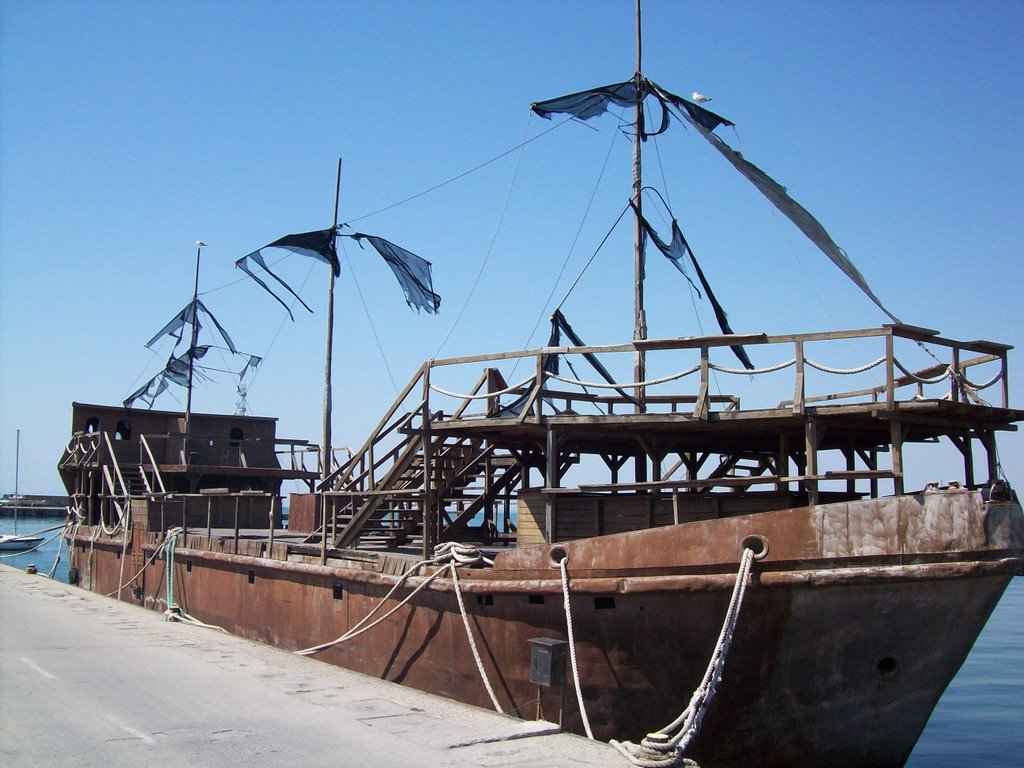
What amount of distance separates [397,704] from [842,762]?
4435 millimetres

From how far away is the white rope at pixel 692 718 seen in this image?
25.4ft

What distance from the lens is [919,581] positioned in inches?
331

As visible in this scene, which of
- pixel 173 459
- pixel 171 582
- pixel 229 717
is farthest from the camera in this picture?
pixel 173 459

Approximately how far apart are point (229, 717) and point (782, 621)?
5208mm

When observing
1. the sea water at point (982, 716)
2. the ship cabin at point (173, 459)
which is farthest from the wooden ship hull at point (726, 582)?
the ship cabin at point (173, 459)

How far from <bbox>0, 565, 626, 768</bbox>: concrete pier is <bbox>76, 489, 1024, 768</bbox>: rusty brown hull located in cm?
93

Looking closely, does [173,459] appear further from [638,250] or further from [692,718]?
[692,718]

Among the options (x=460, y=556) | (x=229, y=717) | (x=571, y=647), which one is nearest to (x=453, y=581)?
(x=460, y=556)

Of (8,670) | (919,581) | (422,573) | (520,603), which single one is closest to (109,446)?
(8,670)

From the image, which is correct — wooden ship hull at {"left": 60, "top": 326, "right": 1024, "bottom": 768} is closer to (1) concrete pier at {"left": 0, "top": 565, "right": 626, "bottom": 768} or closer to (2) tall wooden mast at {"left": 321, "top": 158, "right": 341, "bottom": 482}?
(1) concrete pier at {"left": 0, "top": 565, "right": 626, "bottom": 768}

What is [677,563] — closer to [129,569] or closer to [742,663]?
[742,663]

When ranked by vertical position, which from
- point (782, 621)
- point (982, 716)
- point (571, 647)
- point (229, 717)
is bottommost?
point (982, 716)

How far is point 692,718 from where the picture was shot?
8.00 m

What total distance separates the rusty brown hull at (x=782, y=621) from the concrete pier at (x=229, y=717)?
929 mm
